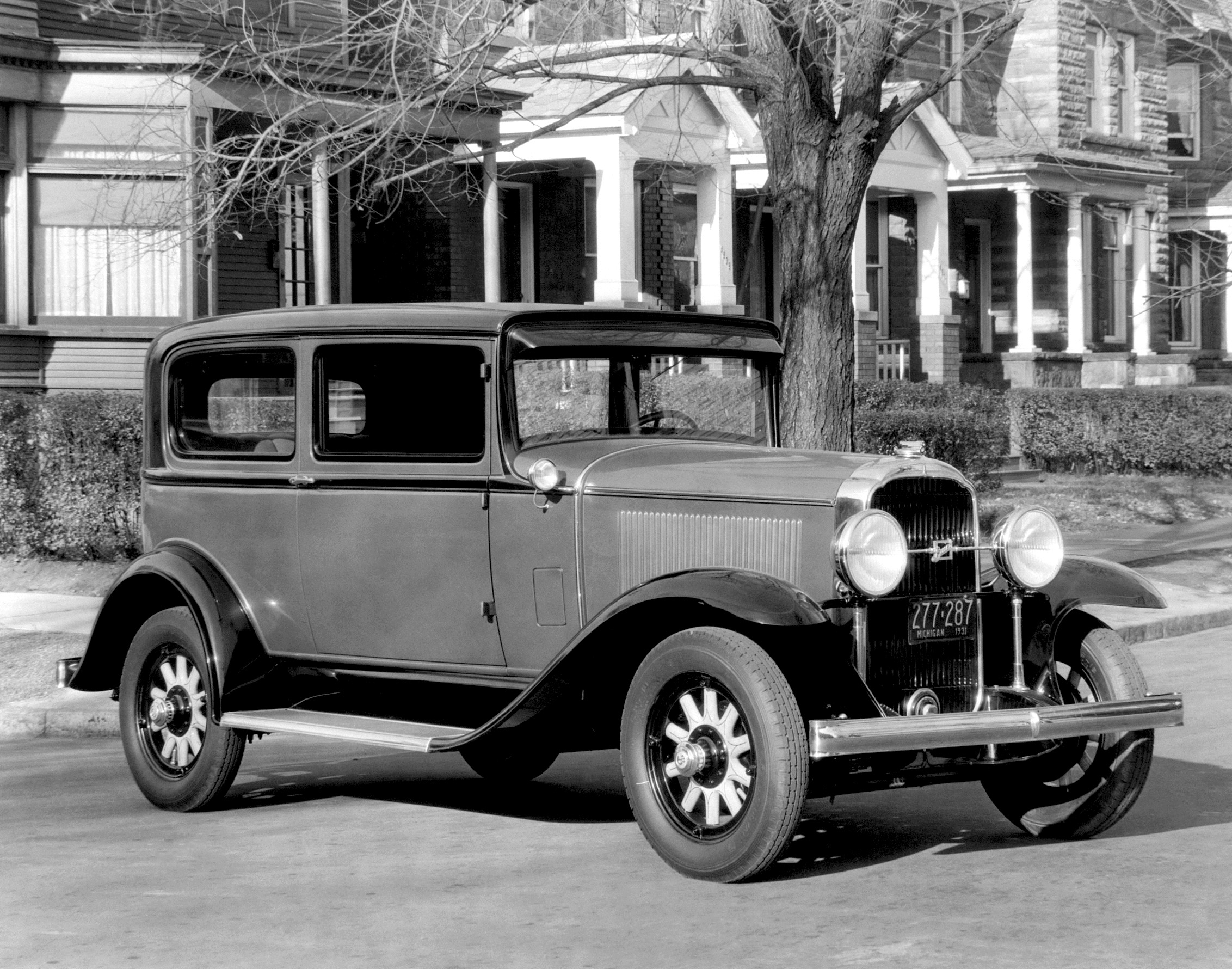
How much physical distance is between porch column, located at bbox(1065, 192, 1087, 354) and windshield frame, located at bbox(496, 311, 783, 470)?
25.0m

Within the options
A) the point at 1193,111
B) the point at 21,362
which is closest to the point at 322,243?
the point at 21,362

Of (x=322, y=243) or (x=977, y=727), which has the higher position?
(x=322, y=243)

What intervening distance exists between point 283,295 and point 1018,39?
16.3 metres

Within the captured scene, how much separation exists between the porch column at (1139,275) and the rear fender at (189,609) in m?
28.1

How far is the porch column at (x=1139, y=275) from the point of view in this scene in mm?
33812

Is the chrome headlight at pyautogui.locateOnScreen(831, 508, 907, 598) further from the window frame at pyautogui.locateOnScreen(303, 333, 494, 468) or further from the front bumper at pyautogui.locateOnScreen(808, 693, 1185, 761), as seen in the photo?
the window frame at pyautogui.locateOnScreen(303, 333, 494, 468)

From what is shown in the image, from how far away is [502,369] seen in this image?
6.82 metres

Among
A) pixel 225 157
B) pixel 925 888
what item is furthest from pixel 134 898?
pixel 225 157

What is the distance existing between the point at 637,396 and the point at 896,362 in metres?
22.9

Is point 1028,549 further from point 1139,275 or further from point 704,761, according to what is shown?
point 1139,275

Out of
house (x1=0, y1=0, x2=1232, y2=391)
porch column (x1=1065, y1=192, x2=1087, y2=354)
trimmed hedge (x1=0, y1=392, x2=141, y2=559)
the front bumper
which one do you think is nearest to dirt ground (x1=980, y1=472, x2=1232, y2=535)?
house (x1=0, y1=0, x2=1232, y2=391)

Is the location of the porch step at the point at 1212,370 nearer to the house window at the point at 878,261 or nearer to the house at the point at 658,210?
the house at the point at 658,210

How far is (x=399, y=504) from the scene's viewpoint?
7.04m

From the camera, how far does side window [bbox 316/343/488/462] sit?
6934mm
